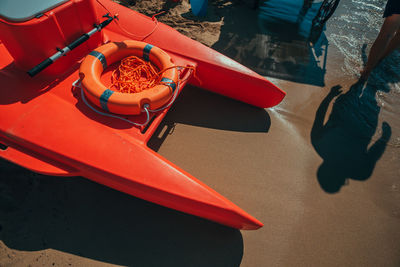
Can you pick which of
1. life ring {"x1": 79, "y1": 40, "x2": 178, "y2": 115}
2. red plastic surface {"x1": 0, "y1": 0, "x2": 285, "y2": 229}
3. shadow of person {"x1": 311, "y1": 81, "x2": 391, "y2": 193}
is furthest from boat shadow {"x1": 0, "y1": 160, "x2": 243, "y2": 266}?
shadow of person {"x1": 311, "y1": 81, "x2": 391, "y2": 193}

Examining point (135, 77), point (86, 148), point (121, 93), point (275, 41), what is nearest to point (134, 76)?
point (135, 77)

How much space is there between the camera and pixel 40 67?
1748 mm

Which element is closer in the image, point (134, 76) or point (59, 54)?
point (59, 54)

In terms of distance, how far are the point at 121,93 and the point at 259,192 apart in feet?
5.36

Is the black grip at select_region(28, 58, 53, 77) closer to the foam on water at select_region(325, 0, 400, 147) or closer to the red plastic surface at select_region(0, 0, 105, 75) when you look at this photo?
the red plastic surface at select_region(0, 0, 105, 75)

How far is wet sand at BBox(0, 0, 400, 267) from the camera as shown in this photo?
174 centimetres

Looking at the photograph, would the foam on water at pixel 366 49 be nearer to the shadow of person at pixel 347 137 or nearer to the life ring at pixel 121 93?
the shadow of person at pixel 347 137

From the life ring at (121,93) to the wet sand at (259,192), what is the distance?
0.60 meters

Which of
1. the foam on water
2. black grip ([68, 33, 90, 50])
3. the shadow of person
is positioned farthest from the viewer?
the foam on water

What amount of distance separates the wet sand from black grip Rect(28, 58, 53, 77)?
0.94 metres

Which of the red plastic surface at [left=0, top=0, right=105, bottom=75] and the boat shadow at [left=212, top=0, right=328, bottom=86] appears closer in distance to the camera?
the red plastic surface at [left=0, top=0, right=105, bottom=75]

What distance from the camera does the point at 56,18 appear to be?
1.80 m

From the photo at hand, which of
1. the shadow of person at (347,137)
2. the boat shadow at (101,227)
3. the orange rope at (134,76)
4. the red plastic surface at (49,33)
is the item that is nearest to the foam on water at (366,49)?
the shadow of person at (347,137)

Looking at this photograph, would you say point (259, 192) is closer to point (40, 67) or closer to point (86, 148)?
point (86, 148)
